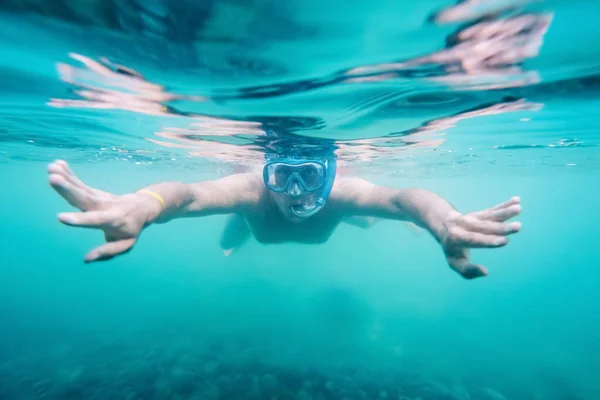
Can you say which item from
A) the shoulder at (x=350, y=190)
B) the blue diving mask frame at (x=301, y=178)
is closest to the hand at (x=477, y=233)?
the shoulder at (x=350, y=190)

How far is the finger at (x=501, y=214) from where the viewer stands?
3.00 m

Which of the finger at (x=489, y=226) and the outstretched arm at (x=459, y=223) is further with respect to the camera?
the outstretched arm at (x=459, y=223)

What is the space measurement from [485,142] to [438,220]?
1015cm

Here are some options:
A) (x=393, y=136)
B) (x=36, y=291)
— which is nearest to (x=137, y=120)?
(x=393, y=136)

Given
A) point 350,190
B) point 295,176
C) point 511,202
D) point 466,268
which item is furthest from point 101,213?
point 350,190

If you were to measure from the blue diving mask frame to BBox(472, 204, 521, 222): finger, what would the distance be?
373 cm

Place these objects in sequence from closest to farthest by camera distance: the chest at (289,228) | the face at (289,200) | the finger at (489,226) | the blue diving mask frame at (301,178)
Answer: the finger at (489,226), the blue diving mask frame at (301,178), the face at (289,200), the chest at (289,228)

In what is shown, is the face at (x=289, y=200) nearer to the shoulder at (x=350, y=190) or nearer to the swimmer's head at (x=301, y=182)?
the swimmer's head at (x=301, y=182)

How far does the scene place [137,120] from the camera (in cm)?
912

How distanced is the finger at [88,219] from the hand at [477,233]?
10.9ft

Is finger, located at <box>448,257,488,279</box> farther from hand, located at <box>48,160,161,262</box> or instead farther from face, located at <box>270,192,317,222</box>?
face, located at <box>270,192,317,222</box>

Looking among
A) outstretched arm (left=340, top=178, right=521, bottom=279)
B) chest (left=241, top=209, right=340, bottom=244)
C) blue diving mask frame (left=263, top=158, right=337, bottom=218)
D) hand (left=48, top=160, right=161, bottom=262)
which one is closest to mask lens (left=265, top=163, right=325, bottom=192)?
blue diving mask frame (left=263, top=158, right=337, bottom=218)

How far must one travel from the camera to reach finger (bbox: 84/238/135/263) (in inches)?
109

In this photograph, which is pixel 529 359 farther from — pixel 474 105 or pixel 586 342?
pixel 474 105
